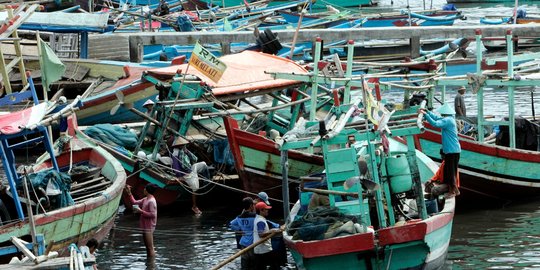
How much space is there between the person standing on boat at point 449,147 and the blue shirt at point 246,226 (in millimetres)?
3003

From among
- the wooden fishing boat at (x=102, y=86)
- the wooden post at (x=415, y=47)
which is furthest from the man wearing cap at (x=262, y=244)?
the wooden post at (x=415, y=47)

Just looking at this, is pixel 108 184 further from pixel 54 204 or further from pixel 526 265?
pixel 526 265

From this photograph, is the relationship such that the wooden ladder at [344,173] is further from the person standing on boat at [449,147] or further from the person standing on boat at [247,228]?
the person standing on boat at [449,147]

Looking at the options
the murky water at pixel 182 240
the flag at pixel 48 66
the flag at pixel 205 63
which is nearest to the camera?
the murky water at pixel 182 240

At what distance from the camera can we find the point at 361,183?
14828 millimetres

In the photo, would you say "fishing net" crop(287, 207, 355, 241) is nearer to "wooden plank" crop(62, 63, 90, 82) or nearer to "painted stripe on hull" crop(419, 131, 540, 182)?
"painted stripe on hull" crop(419, 131, 540, 182)

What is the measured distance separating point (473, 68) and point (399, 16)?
1179 centimetres

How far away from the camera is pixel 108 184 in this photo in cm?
1830

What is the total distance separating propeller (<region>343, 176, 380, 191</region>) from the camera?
A: 47.2 ft

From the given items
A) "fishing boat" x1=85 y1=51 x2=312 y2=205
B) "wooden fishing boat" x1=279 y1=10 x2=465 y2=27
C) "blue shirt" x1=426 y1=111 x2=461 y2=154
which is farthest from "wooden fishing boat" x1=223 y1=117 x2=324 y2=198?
"wooden fishing boat" x1=279 y1=10 x2=465 y2=27

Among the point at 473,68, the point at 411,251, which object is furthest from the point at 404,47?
the point at 411,251

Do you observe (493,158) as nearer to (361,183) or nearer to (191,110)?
(191,110)

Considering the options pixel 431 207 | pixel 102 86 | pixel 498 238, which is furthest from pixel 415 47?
pixel 431 207

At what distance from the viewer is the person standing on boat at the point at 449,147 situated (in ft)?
56.2
